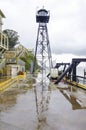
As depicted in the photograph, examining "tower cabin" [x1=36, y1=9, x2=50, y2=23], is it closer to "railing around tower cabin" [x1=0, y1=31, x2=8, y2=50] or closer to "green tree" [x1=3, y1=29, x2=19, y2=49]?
"railing around tower cabin" [x1=0, y1=31, x2=8, y2=50]

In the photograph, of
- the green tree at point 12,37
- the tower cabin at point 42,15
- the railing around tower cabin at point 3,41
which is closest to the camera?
the railing around tower cabin at point 3,41

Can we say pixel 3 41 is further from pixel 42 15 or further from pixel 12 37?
pixel 12 37

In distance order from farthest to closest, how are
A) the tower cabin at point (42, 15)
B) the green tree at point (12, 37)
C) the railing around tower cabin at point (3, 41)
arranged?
the green tree at point (12, 37) < the tower cabin at point (42, 15) < the railing around tower cabin at point (3, 41)

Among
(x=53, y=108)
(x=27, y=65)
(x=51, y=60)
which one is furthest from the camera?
(x=27, y=65)

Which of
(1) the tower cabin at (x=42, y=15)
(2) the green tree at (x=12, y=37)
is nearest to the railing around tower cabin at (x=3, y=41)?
(1) the tower cabin at (x=42, y=15)

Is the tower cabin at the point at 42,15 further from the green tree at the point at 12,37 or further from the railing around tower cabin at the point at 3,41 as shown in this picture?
the green tree at the point at 12,37

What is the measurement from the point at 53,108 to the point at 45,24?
189 ft

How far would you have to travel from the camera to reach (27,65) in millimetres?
93750

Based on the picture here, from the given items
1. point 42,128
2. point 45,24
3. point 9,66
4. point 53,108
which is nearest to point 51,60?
point 45,24

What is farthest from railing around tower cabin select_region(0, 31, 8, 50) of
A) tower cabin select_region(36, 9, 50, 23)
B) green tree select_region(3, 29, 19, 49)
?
green tree select_region(3, 29, 19, 49)

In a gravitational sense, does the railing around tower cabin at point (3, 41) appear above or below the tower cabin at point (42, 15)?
below

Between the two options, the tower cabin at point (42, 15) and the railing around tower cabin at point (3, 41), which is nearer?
the railing around tower cabin at point (3, 41)

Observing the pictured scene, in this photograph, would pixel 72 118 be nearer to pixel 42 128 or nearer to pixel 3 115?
pixel 42 128

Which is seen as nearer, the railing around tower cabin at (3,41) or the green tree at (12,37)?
the railing around tower cabin at (3,41)
